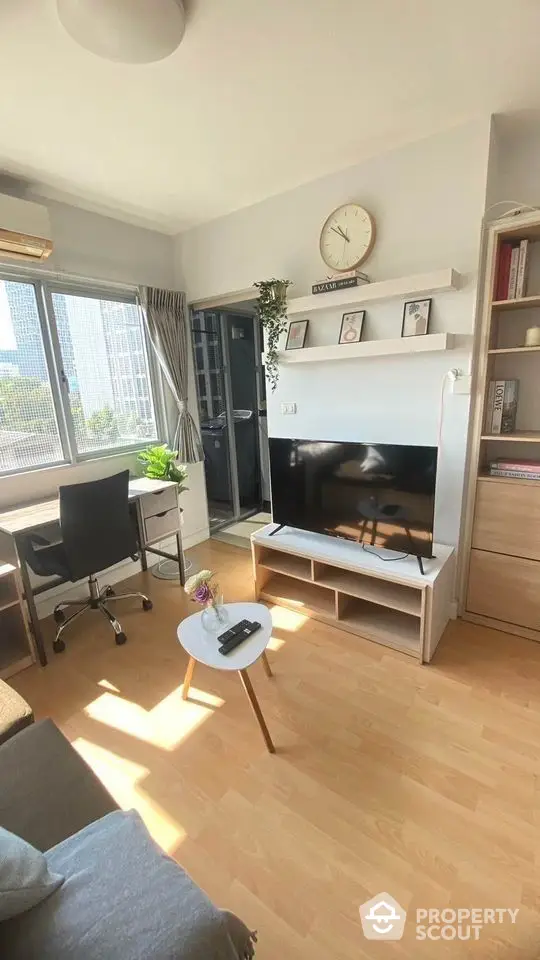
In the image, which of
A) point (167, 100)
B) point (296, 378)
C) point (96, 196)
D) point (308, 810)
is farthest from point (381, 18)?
point (308, 810)

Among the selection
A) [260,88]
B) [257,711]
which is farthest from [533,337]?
[257,711]

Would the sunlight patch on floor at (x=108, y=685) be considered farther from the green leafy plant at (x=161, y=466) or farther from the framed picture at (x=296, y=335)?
the framed picture at (x=296, y=335)

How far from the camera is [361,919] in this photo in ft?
3.86

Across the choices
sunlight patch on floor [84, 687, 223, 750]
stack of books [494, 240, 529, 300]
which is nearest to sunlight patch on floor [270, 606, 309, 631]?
sunlight patch on floor [84, 687, 223, 750]

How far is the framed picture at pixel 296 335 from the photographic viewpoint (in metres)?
2.78

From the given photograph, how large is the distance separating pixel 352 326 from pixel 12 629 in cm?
267

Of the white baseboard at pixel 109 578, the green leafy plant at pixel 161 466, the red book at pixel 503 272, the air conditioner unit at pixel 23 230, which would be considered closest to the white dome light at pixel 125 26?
the air conditioner unit at pixel 23 230

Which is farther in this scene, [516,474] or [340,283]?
[340,283]

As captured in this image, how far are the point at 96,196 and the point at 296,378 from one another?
5.69 feet

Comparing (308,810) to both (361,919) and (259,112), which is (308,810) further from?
(259,112)

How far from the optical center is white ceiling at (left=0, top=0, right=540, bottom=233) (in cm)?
141

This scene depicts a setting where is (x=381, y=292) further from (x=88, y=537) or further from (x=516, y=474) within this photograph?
(x=88, y=537)

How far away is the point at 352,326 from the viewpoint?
8.39ft

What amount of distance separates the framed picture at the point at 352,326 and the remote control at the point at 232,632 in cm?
177
